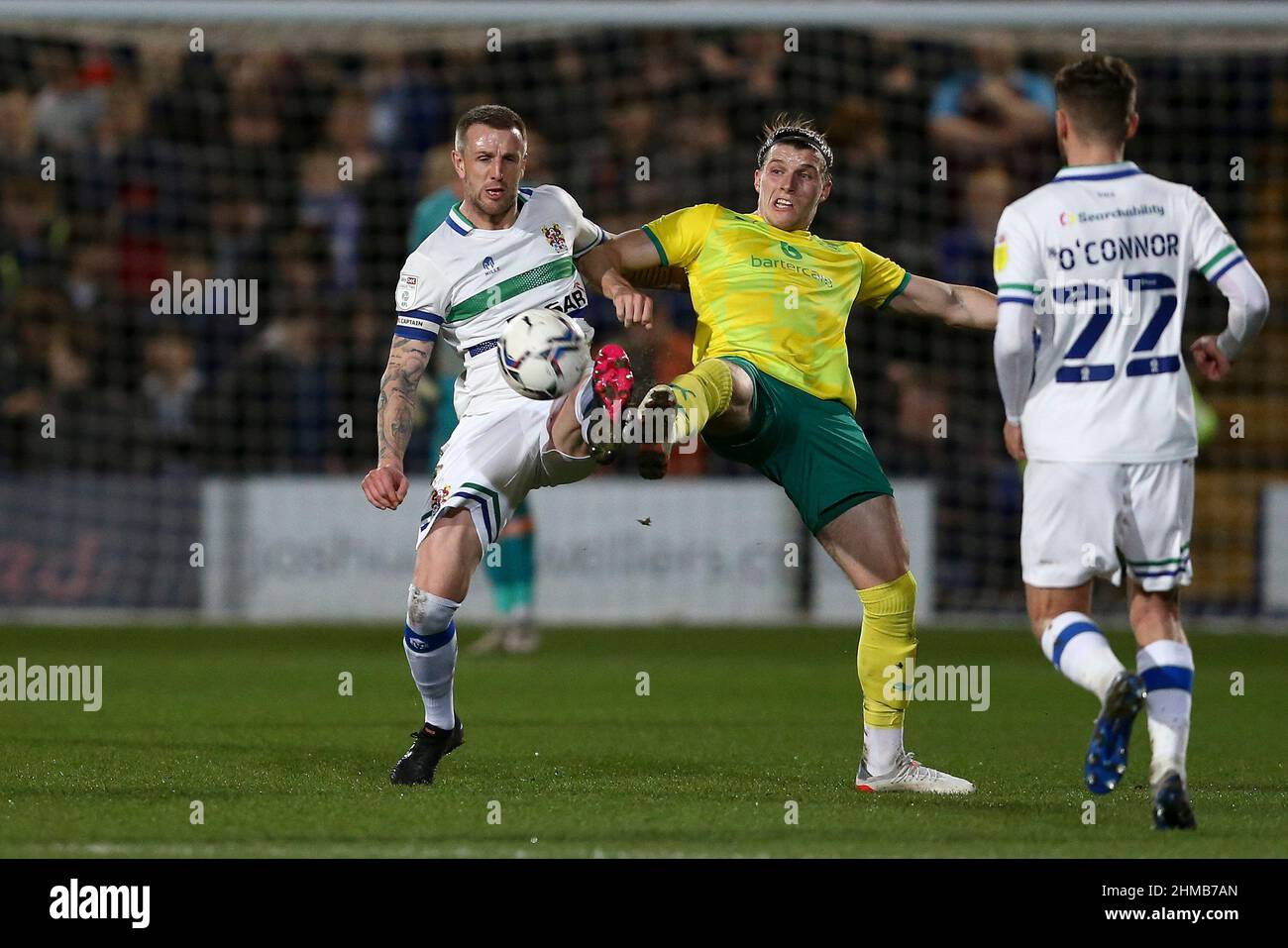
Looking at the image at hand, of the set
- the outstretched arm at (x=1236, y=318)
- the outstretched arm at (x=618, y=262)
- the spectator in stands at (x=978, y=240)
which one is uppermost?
the spectator in stands at (x=978, y=240)

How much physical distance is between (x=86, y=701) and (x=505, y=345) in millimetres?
3638

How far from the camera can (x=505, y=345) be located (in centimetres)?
600

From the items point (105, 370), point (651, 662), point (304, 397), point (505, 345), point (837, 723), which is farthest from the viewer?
point (105, 370)

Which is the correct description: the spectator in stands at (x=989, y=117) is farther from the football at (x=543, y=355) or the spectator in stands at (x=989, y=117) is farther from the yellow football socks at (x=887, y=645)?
the football at (x=543, y=355)

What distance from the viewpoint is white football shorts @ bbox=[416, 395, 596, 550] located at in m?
6.11

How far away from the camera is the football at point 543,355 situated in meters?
5.91

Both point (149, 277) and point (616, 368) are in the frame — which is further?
point (149, 277)

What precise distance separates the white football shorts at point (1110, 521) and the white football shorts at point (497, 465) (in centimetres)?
162

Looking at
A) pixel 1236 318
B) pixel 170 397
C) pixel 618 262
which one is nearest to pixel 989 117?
pixel 170 397

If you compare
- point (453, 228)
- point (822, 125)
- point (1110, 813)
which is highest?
point (822, 125)

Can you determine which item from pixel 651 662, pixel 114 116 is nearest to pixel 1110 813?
pixel 651 662

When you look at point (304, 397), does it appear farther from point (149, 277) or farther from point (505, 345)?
point (505, 345)

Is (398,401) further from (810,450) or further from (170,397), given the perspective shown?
(170,397)
